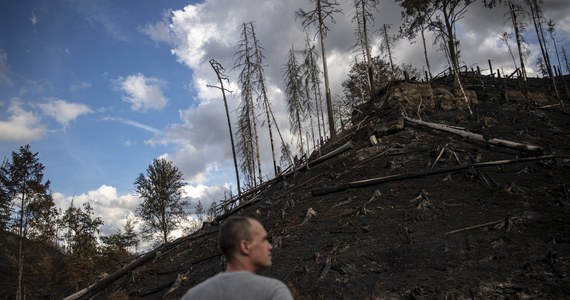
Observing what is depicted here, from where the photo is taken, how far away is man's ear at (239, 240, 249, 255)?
205 cm

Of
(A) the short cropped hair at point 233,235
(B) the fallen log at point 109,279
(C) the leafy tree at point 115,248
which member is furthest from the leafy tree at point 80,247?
(A) the short cropped hair at point 233,235

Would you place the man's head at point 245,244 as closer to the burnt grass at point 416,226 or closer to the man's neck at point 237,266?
the man's neck at point 237,266

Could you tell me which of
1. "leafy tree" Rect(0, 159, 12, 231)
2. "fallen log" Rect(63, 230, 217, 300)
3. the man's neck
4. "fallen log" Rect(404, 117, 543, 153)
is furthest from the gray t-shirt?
"leafy tree" Rect(0, 159, 12, 231)

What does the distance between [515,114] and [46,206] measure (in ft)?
86.1

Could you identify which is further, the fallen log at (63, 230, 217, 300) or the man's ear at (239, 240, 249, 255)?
the fallen log at (63, 230, 217, 300)

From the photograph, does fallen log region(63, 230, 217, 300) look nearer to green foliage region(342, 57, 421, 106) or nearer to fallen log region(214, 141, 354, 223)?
fallen log region(214, 141, 354, 223)

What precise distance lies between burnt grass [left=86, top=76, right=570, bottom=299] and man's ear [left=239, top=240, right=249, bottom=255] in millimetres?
4968

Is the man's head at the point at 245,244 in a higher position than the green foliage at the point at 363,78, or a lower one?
lower

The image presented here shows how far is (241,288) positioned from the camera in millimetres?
1845

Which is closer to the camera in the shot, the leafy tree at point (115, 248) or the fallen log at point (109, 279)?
the fallen log at point (109, 279)

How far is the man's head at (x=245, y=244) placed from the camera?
6.73ft

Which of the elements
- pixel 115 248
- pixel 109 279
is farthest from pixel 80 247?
pixel 109 279

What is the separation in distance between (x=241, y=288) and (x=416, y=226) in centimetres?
754

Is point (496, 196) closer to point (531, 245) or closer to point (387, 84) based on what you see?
point (531, 245)
